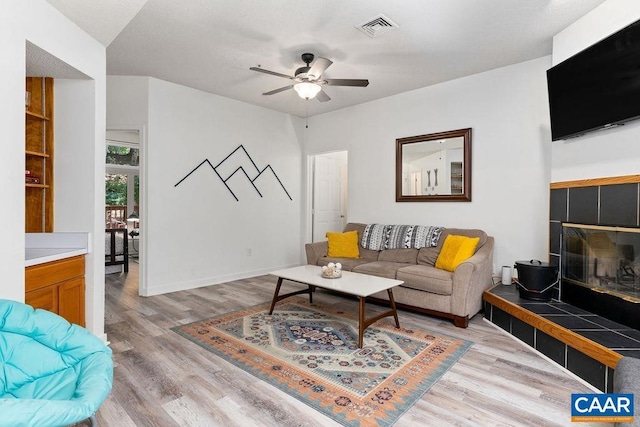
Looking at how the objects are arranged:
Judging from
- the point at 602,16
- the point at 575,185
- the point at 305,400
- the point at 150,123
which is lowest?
the point at 305,400

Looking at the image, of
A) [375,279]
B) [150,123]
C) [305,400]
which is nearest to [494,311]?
[375,279]

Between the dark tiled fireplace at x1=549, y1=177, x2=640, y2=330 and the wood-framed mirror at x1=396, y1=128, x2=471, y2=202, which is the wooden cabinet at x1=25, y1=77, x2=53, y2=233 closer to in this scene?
the wood-framed mirror at x1=396, y1=128, x2=471, y2=202

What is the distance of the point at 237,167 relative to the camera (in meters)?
5.22

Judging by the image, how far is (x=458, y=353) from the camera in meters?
2.67

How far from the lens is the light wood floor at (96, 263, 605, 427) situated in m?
1.85

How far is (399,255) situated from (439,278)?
1026mm

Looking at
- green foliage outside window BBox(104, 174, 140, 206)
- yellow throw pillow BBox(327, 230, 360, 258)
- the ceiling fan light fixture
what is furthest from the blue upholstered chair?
green foliage outside window BBox(104, 174, 140, 206)

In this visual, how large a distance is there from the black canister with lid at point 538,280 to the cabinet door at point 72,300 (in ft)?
12.2

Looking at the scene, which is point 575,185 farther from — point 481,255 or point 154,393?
point 154,393

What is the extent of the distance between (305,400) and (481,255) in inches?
96.9

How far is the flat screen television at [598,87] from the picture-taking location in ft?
7.41

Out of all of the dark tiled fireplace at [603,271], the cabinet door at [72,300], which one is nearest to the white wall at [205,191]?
the cabinet door at [72,300]

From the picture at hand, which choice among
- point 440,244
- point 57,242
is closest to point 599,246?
point 440,244

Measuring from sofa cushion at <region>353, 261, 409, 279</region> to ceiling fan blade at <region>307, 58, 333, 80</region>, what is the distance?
2152mm
